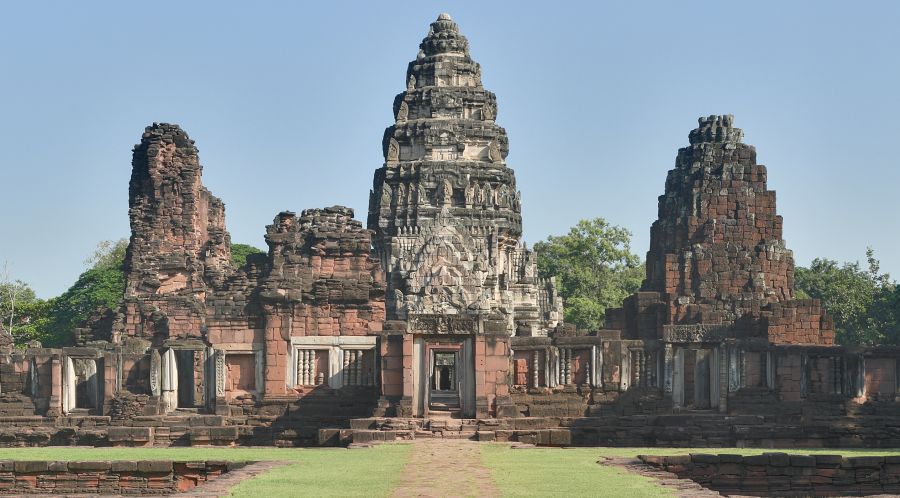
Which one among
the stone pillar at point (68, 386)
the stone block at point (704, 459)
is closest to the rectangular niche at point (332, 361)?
the stone pillar at point (68, 386)

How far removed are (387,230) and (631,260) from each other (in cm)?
2251

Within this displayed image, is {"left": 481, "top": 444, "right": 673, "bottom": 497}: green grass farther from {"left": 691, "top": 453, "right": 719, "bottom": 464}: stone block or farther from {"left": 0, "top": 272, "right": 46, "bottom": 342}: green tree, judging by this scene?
{"left": 0, "top": 272, "right": 46, "bottom": 342}: green tree

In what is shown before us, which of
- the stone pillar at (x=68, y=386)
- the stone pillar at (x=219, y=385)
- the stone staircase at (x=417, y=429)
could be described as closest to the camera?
the stone staircase at (x=417, y=429)

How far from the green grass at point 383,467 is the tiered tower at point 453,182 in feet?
114

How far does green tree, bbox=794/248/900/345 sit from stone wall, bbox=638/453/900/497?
113 feet

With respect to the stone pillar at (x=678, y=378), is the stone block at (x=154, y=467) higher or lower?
lower

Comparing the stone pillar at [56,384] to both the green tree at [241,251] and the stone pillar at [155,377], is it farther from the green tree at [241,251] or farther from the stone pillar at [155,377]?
the green tree at [241,251]

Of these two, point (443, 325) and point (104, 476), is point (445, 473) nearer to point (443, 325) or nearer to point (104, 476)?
point (104, 476)

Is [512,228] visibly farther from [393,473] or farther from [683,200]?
[393,473]

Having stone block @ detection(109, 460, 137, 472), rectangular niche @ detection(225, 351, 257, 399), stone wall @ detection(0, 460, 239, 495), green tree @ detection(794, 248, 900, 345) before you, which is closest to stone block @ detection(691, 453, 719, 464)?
stone wall @ detection(0, 460, 239, 495)

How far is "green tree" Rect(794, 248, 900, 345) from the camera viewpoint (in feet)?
202

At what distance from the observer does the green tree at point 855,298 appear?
6162 centimetres

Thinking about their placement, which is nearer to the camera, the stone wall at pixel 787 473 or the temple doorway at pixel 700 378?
the stone wall at pixel 787 473

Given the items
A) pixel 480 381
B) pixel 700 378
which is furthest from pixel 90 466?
pixel 700 378
